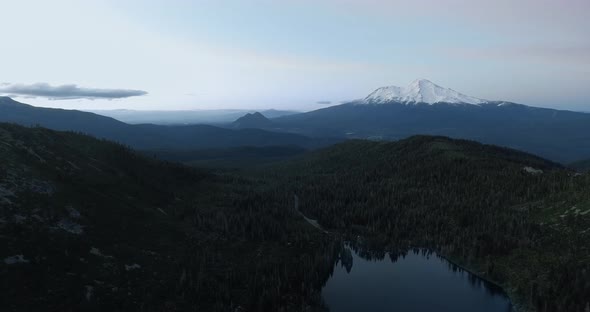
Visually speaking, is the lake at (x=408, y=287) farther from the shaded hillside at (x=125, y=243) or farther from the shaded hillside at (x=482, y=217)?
the shaded hillside at (x=125, y=243)

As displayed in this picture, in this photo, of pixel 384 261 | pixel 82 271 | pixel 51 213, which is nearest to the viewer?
pixel 82 271

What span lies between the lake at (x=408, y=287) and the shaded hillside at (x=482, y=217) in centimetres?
416

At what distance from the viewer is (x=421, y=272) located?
3642 inches

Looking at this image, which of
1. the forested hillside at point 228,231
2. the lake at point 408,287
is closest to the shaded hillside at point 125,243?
the forested hillside at point 228,231

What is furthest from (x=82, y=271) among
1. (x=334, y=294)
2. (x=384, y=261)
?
(x=384, y=261)

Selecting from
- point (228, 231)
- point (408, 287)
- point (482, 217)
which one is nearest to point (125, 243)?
point (228, 231)

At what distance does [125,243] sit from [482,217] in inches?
4022

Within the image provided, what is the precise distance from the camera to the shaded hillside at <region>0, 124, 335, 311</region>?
58938 mm

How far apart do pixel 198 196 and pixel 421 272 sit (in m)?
82.6

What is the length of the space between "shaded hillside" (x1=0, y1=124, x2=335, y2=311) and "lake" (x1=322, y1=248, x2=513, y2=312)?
585cm

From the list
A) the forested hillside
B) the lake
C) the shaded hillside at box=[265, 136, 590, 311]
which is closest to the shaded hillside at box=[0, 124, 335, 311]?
the forested hillside

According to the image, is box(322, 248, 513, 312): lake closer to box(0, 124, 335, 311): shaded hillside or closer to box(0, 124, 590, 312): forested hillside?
box(0, 124, 590, 312): forested hillside

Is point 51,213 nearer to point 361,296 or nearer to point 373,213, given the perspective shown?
point 361,296

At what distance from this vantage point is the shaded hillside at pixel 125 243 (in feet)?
193
